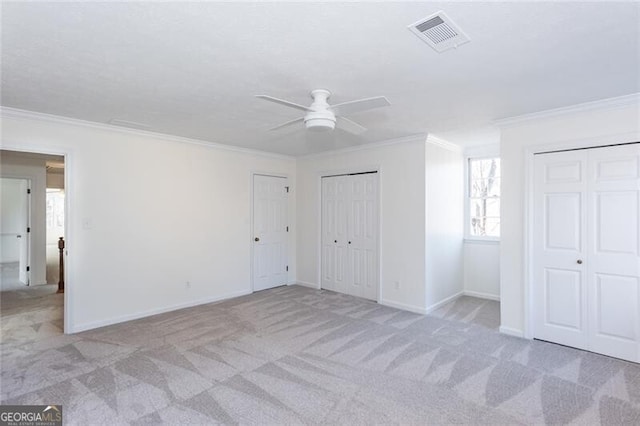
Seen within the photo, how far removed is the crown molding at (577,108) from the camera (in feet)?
10.3

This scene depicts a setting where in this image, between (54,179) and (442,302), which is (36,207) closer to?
(54,179)

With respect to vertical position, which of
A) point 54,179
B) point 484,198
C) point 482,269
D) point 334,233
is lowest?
point 482,269

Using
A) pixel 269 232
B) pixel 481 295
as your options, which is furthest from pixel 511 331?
pixel 269 232

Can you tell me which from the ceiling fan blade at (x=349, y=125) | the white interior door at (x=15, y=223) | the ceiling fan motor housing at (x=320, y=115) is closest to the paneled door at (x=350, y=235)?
the ceiling fan blade at (x=349, y=125)

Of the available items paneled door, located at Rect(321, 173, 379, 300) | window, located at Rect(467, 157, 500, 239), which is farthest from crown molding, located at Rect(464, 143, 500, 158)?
paneled door, located at Rect(321, 173, 379, 300)

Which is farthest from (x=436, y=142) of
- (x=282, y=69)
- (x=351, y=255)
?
(x=282, y=69)

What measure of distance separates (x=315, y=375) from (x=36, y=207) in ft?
22.2

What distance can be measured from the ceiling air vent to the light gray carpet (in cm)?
254

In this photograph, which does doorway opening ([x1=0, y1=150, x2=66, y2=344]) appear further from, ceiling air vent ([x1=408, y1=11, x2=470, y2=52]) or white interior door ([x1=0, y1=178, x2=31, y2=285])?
ceiling air vent ([x1=408, y1=11, x2=470, y2=52])

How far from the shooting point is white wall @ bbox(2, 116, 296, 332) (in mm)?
3941

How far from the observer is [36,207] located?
650 cm

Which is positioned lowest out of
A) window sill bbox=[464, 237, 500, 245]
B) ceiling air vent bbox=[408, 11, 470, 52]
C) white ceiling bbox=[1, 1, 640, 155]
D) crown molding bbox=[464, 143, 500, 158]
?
window sill bbox=[464, 237, 500, 245]

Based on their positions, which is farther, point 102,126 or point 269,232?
point 269,232

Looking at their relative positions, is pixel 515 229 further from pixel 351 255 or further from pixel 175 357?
pixel 175 357
